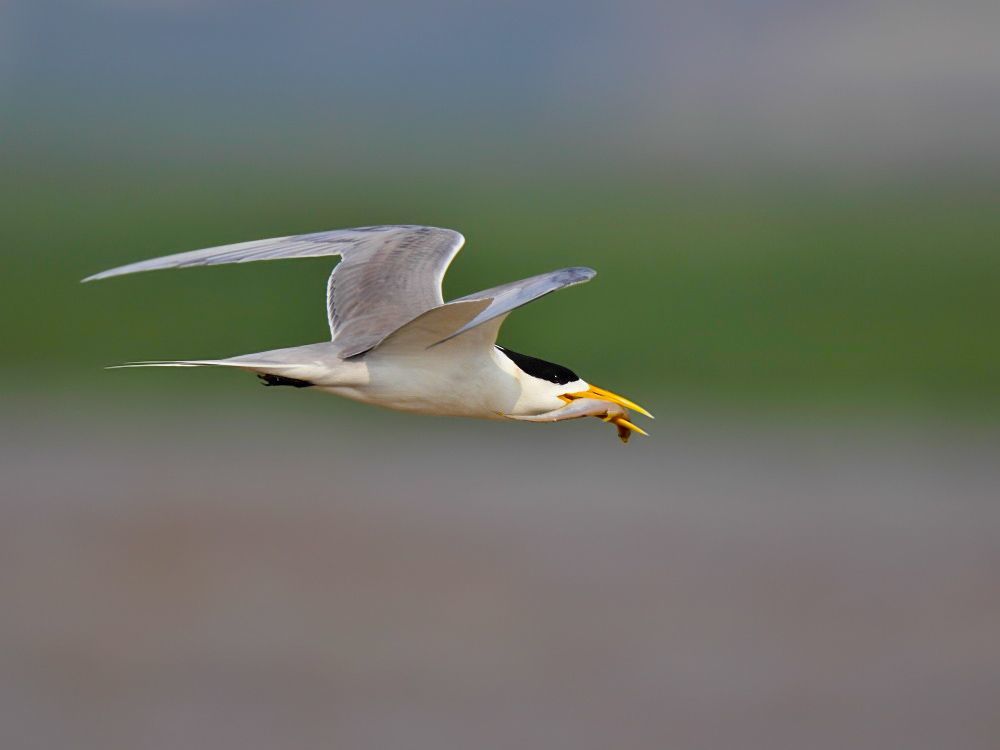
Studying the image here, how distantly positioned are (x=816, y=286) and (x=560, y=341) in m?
9.28

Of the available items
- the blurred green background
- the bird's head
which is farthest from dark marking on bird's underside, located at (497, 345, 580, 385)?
the blurred green background

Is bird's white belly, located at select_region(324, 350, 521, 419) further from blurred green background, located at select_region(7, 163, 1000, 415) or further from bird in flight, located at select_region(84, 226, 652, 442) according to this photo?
blurred green background, located at select_region(7, 163, 1000, 415)

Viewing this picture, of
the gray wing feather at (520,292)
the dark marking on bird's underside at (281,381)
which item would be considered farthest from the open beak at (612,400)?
the dark marking on bird's underside at (281,381)

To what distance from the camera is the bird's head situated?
8930 millimetres

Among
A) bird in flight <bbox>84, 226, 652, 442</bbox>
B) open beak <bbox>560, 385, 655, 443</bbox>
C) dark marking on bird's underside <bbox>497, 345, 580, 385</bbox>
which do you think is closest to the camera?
bird in flight <bbox>84, 226, 652, 442</bbox>

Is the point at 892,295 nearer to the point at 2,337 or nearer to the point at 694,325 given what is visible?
the point at 694,325

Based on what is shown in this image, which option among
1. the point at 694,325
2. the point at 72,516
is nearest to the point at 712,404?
the point at 694,325

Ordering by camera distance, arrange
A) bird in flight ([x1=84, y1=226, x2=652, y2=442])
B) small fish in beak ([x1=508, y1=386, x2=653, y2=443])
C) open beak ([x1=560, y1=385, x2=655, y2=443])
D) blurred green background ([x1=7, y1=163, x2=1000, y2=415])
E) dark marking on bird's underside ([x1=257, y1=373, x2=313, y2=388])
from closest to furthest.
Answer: bird in flight ([x1=84, y1=226, x2=652, y2=442]) → dark marking on bird's underside ([x1=257, y1=373, x2=313, y2=388]) → small fish in beak ([x1=508, y1=386, x2=653, y2=443]) → open beak ([x1=560, y1=385, x2=655, y2=443]) → blurred green background ([x1=7, y1=163, x2=1000, y2=415])

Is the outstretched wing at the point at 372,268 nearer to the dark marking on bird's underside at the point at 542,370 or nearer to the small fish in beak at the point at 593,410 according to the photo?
the dark marking on bird's underside at the point at 542,370

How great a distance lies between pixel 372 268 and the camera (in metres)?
9.55

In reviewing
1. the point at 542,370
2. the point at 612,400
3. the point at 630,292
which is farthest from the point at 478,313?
the point at 630,292

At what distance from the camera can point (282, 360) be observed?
8516 mm

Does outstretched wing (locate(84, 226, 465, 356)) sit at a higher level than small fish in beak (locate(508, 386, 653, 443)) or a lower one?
higher

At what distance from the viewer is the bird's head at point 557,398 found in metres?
8.93
